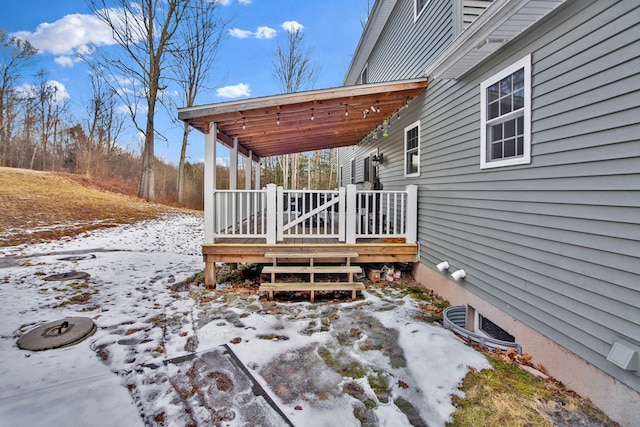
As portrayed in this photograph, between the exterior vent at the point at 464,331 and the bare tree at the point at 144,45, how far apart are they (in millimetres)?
17032

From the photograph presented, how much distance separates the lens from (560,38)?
8.87ft

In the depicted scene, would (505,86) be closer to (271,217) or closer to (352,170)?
(271,217)

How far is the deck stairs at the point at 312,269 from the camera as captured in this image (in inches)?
183

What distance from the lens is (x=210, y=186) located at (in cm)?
533

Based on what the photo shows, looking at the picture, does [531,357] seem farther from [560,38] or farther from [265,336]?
[560,38]

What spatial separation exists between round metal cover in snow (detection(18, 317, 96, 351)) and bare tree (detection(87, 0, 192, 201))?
1496cm

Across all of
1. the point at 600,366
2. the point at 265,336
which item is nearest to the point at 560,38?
the point at 600,366

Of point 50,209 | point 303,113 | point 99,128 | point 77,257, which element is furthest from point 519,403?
point 99,128

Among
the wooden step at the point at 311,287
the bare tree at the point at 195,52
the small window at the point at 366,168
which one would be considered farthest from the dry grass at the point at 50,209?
the small window at the point at 366,168

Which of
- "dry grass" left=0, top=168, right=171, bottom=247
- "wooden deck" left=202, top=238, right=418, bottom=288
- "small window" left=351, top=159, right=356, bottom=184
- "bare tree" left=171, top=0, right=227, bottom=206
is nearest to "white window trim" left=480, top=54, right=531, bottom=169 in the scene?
"wooden deck" left=202, top=238, right=418, bottom=288

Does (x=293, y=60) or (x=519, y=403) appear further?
(x=293, y=60)

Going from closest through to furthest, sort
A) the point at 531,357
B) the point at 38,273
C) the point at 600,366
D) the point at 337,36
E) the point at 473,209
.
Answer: the point at 600,366 < the point at 531,357 < the point at 473,209 < the point at 38,273 < the point at 337,36

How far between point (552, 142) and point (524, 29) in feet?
3.97

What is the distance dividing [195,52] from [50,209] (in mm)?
12016
